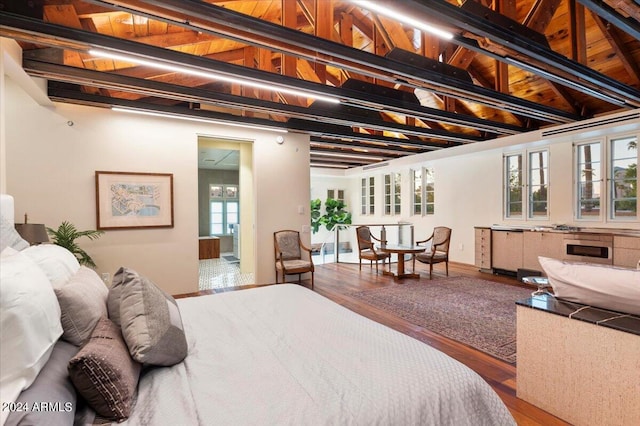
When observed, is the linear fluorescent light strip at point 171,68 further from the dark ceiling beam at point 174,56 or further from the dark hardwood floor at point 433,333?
the dark hardwood floor at point 433,333

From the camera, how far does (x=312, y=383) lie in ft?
4.11

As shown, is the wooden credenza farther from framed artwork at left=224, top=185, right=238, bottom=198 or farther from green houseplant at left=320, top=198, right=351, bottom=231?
green houseplant at left=320, top=198, right=351, bottom=231

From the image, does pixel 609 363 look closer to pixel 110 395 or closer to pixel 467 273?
pixel 110 395

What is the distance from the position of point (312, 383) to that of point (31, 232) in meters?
3.08

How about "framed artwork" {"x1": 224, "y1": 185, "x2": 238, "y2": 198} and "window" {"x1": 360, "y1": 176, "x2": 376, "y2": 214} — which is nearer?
"framed artwork" {"x1": 224, "y1": 185, "x2": 238, "y2": 198}

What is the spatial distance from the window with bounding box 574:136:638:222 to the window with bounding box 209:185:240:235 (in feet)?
28.9

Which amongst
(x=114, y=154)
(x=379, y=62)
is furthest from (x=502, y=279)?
(x=114, y=154)

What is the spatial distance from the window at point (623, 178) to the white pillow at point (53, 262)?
7.33 metres

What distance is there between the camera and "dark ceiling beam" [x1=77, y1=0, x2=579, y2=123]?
2.08 meters

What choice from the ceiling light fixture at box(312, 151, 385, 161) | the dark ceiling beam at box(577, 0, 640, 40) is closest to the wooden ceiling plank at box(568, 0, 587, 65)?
the dark ceiling beam at box(577, 0, 640, 40)

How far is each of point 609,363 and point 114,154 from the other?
5484 millimetres

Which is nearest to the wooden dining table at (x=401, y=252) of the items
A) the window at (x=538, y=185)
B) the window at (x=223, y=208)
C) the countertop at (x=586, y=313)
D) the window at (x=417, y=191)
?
the window at (x=538, y=185)

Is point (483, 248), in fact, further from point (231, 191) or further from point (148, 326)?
point (231, 191)

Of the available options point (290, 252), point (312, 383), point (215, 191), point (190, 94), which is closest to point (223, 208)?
point (215, 191)
